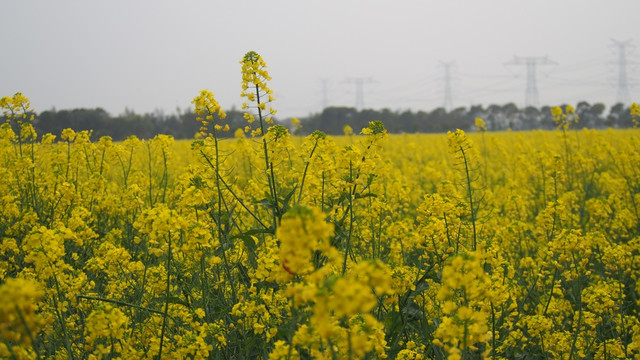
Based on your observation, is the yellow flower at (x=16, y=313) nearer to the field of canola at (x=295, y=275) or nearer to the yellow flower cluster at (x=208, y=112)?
the field of canola at (x=295, y=275)

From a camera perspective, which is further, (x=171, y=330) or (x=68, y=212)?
(x=68, y=212)

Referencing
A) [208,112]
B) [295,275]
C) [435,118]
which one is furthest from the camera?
[435,118]

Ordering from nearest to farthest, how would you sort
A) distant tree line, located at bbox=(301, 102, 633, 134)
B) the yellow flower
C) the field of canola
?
the yellow flower < the field of canola < distant tree line, located at bbox=(301, 102, 633, 134)

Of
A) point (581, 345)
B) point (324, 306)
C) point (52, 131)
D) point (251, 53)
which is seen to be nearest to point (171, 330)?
point (251, 53)

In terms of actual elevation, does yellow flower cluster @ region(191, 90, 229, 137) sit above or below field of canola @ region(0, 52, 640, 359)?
above

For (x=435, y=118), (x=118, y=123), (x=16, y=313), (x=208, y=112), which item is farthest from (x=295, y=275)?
(x=435, y=118)

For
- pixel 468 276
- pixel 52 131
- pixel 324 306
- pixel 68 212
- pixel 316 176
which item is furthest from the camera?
pixel 52 131

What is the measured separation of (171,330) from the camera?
9.29ft

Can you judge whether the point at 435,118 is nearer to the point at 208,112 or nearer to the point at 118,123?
the point at 118,123

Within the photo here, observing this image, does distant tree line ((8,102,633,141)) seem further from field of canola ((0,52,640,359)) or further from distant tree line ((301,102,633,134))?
field of canola ((0,52,640,359))

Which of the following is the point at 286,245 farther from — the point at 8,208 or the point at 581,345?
the point at 8,208

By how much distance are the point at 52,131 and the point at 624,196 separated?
23.7 ft

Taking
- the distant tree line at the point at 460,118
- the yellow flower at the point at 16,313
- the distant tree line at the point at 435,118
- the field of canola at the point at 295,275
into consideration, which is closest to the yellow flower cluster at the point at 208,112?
the field of canola at the point at 295,275

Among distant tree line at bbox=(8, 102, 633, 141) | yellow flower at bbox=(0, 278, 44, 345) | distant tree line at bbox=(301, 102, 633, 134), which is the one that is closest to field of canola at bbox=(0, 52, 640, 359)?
yellow flower at bbox=(0, 278, 44, 345)
